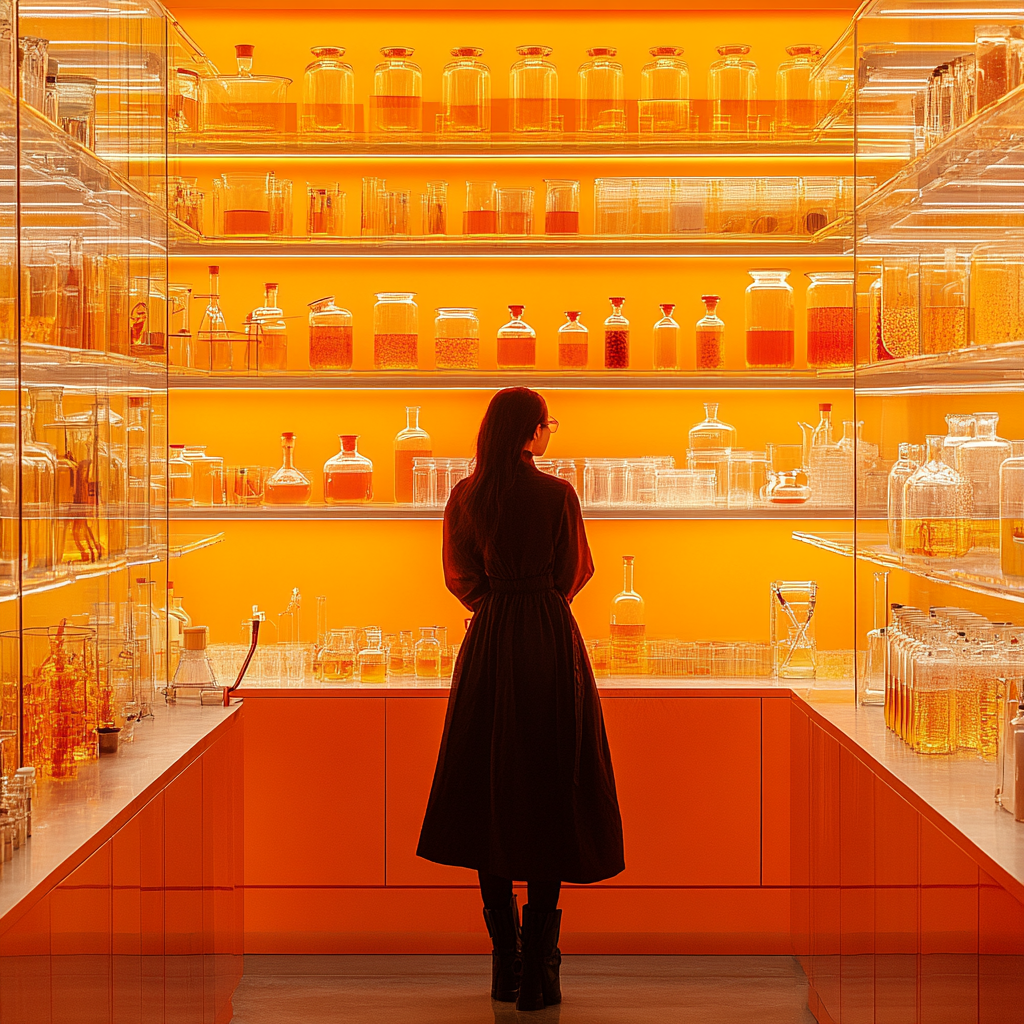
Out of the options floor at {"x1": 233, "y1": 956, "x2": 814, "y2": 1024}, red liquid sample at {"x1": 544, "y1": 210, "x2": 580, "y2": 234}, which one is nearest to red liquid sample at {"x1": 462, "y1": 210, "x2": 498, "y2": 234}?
red liquid sample at {"x1": 544, "y1": 210, "x2": 580, "y2": 234}

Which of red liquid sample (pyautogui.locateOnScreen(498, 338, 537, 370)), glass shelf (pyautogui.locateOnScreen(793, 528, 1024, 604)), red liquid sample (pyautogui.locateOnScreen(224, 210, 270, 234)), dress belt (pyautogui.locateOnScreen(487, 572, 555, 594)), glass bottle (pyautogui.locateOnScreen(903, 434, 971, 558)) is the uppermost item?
red liquid sample (pyautogui.locateOnScreen(224, 210, 270, 234))

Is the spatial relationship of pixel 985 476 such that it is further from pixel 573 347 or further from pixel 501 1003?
pixel 501 1003

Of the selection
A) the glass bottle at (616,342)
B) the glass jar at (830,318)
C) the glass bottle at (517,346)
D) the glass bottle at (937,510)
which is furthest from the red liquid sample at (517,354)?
the glass bottle at (937,510)

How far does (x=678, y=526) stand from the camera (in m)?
4.08

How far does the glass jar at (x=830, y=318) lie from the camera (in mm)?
3691

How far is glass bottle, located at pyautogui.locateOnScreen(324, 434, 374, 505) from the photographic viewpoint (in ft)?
12.3

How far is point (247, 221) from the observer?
3.72 meters

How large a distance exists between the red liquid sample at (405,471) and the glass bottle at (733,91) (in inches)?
53.3

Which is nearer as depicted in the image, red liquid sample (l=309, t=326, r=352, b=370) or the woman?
the woman

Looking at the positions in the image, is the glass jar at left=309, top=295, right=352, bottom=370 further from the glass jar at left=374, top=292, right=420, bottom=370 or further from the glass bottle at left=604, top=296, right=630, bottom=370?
the glass bottle at left=604, top=296, right=630, bottom=370

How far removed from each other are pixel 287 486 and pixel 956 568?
2057mm

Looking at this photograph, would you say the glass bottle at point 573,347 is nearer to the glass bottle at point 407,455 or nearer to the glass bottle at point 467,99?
the glass bottle at point 407,455

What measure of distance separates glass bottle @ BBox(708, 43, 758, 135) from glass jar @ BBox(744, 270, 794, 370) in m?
0.46

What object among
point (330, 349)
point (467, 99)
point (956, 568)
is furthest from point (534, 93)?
point (956, 568)
